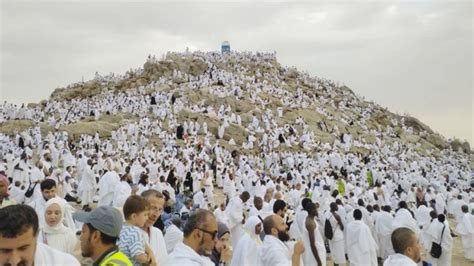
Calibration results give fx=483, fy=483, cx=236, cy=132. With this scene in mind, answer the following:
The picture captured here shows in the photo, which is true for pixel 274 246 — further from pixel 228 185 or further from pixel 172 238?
pixel 228 185

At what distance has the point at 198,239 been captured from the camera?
3.12m

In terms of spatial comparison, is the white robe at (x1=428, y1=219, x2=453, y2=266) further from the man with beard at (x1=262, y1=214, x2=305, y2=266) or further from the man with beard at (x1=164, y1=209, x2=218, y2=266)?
the man with beard at (x1=164, y1=209, x2=218, y2=266)

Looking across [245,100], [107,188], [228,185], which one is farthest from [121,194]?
[245,100]

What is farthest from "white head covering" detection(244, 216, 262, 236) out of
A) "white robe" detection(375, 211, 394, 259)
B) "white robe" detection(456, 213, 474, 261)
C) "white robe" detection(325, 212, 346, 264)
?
"white robe" detection(456, 213, 474, 261)

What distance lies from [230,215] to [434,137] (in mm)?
46666

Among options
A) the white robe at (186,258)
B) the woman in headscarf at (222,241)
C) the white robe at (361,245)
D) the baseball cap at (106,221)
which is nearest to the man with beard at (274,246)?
the woman in headscarf at (222,241)

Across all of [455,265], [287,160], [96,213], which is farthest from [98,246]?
[287,160]

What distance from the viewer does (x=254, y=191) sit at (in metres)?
18.1

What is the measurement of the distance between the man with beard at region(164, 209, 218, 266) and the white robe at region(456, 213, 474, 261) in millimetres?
11294

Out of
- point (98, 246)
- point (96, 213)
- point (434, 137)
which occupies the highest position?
point (96, 213)

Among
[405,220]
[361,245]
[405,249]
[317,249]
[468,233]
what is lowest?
[468,233]

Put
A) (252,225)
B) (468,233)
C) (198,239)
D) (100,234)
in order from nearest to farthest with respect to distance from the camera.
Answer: (100,234)
(198,239)
(252,225)
(468,233)

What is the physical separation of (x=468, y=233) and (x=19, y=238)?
12.7 meters

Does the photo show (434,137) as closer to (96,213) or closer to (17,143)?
(17,143)
